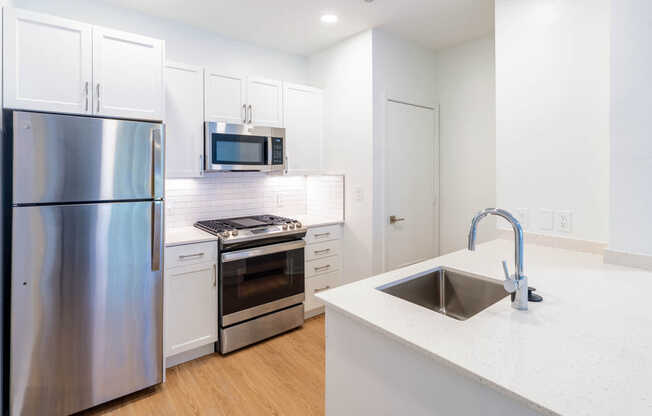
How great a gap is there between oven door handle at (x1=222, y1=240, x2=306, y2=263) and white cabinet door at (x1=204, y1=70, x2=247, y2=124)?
3.71ft

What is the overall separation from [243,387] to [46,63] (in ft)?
7.38

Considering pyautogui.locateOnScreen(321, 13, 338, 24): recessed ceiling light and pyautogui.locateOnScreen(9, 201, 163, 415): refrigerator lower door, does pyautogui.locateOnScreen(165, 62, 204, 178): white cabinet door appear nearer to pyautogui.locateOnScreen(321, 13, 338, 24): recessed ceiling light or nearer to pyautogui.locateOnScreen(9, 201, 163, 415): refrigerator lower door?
pyautogui.locateOnScreen(9, 201, 163, 415): refrigerator lower door

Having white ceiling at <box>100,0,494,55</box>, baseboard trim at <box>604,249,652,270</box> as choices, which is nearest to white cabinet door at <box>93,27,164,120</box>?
white ceiling at <box>100,0,494,55</box>

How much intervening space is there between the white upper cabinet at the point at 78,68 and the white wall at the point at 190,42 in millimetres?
653

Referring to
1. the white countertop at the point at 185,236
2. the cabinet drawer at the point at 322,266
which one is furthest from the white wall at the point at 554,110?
the white countertop at the point at 185,236

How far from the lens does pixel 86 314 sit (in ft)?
6.15

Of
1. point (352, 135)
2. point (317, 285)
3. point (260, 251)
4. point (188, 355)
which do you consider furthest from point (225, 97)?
point (188, 355)

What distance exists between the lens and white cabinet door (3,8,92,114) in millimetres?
1719

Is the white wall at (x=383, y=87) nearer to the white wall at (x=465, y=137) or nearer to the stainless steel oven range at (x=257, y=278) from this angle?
the white wall at (x=465, y=137)

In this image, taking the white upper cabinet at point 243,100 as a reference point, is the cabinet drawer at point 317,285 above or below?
below

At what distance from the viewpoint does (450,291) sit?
5.35 feet

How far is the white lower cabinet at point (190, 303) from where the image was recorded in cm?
231

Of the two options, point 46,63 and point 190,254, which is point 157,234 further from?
point 46,63

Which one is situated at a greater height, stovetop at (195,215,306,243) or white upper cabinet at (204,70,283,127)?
white upper cabinet at (204,70,283,127)
